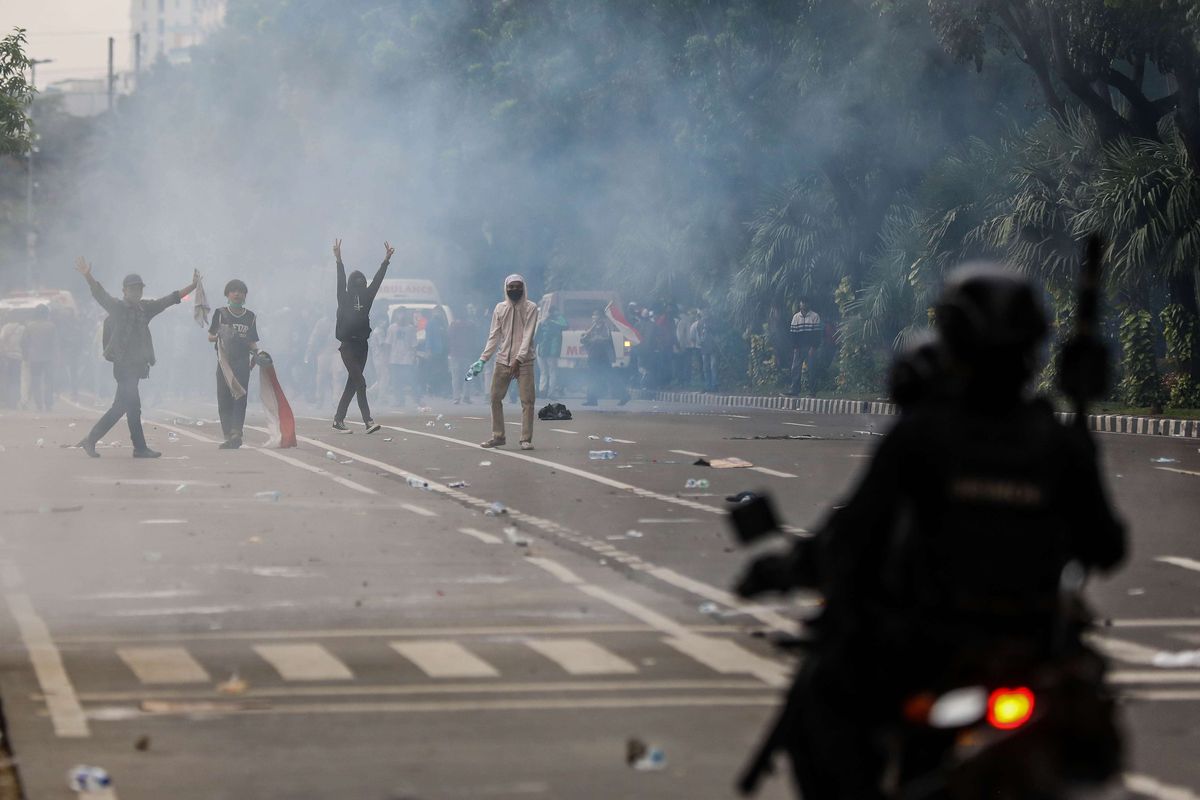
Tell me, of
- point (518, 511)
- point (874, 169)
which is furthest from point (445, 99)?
point (518, 511)

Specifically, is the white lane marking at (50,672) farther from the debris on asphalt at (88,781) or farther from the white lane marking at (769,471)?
the white lane marking at (769,471)

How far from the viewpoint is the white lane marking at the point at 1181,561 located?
13633mm

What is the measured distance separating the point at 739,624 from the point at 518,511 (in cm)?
620

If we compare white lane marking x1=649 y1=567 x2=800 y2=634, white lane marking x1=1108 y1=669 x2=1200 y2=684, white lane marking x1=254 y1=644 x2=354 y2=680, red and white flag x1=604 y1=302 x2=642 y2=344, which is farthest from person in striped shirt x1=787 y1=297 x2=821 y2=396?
white lane marking x1=1108 y1=669 x2=1200 y2=684

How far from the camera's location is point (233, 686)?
9.05 metres

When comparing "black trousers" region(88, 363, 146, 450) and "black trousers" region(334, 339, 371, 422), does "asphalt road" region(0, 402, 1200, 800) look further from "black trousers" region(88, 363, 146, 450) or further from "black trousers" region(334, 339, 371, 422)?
"black trousers" region(334, 339, 371, 422)

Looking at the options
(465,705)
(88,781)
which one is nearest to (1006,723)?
(88,781)

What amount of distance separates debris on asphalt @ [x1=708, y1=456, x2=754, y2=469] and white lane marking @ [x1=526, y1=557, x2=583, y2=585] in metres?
8.40

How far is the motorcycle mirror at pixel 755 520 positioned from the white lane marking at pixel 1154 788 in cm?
253

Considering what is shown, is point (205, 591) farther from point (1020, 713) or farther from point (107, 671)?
point (1020, 713)

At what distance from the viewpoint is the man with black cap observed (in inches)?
947

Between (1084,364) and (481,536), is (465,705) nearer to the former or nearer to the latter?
(1084,364)

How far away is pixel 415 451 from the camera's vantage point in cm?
2511

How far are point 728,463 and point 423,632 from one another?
38.9 feet
